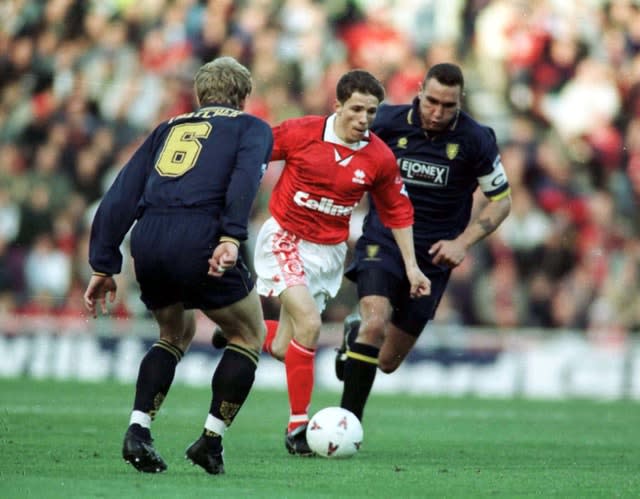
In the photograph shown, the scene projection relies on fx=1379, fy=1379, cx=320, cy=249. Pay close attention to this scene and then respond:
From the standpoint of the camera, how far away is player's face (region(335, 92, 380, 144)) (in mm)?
8148

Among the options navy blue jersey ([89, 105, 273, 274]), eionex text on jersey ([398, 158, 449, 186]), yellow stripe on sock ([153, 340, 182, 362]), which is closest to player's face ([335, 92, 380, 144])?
eionex text on jersey ([398, 158, 449, 186])

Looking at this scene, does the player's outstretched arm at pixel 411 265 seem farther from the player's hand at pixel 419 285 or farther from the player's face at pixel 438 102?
the player's face at pixel 438 102

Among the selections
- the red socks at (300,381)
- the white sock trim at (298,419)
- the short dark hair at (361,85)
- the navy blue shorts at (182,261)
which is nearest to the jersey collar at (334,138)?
the short dark hair at (361,85)

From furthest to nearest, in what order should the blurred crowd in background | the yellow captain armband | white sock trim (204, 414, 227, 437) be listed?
the blurred crowd in background < white sock trim (204, 414, 227, 437) < the yellow captain armband

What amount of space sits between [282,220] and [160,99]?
394 inches

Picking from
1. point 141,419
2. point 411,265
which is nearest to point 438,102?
point 411,265

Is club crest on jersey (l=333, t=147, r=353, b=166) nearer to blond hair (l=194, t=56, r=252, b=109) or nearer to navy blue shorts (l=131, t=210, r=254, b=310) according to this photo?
blond hair (l=194, t=56, r=252, b=109)

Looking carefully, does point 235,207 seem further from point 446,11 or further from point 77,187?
point 446,11

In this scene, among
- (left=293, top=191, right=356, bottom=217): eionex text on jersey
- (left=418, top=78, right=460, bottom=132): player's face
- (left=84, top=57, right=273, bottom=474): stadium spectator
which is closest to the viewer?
(left=84, top=57, right=273, bottom=474): stadium spectator

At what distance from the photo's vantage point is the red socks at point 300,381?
825 centimetres

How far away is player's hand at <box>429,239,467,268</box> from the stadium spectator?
2.38 m

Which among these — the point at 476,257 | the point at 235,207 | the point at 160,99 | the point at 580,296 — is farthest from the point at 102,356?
the point at 235,207

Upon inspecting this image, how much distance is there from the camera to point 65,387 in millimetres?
14508

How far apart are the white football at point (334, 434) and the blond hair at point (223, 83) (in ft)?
6.64
